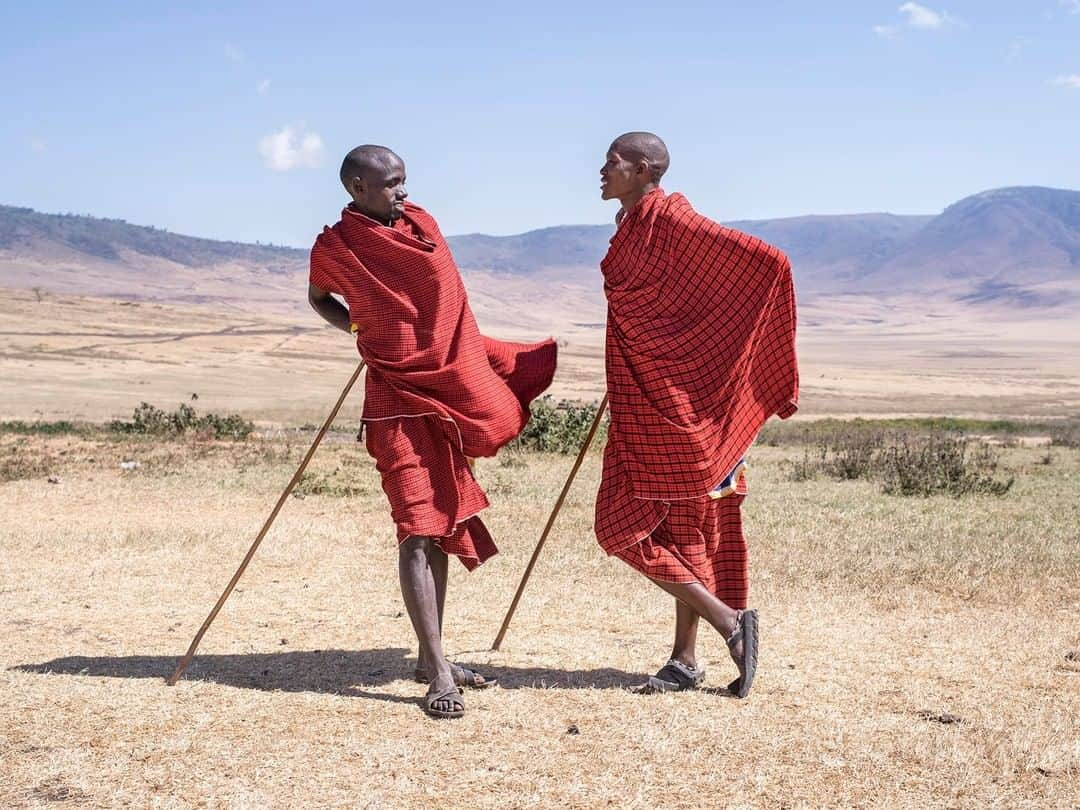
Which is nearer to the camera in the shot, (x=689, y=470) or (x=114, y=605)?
→ (x=689, y=470)

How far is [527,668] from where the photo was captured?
5965 millimetres

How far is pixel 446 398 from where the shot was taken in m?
5.39

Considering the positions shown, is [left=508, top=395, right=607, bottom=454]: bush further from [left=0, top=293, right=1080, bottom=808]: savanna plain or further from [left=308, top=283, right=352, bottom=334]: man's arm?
[left=308, top=283, right=352, bottom=334]: man's arm

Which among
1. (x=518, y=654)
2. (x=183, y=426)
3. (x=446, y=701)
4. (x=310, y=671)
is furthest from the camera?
(x=183, y=426)

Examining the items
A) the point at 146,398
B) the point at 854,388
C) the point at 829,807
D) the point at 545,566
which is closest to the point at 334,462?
the point at 545,566

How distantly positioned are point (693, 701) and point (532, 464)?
31.6 ft

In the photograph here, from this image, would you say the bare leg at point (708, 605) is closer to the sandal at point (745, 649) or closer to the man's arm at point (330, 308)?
the sandal at point (745, 649)

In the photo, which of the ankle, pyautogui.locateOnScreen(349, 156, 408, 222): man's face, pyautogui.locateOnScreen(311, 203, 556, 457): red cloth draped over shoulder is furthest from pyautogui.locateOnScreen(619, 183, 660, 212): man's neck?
the ankle

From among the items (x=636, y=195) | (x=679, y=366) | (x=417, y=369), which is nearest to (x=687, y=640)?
(x=679, y=366)

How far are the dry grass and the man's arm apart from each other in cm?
166

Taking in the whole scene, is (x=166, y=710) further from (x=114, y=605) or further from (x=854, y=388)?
(x=854, y=388)

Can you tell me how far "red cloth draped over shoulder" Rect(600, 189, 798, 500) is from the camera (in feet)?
17.4

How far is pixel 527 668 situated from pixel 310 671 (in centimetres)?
104

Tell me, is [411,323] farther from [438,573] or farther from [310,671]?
[310,671]
